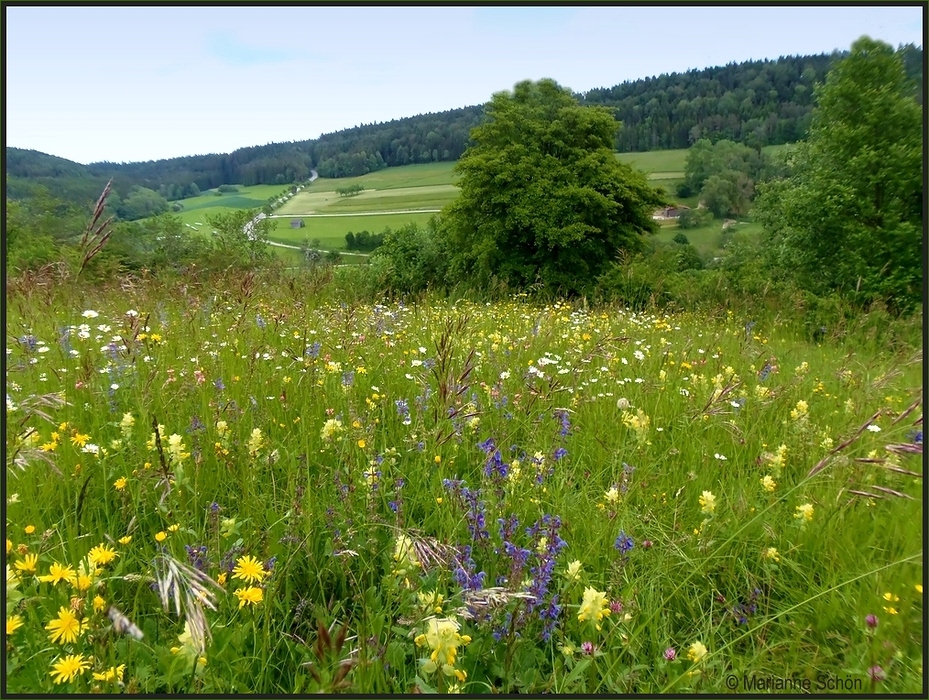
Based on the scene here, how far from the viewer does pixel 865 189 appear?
46.4ft

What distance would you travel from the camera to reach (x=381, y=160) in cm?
5784

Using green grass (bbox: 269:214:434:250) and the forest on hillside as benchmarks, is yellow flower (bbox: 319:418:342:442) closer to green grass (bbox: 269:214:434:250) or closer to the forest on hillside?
the forest on hillside

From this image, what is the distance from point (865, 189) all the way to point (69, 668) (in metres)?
18.2

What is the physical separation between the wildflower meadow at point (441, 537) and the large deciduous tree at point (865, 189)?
12.9 m

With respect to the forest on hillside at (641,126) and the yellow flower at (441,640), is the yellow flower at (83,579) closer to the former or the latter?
the yellow flower at (441,640)

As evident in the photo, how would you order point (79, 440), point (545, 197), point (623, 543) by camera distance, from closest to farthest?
point (623, 543) → point (79, 440) → point (545, 197)

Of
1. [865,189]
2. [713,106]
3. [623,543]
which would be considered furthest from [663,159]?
[623,543]

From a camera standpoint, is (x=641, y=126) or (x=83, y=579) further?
(x=641, y=126)

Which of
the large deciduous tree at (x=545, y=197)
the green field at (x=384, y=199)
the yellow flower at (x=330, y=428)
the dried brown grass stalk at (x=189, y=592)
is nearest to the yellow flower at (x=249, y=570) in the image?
the dried brown grass stalk at (x=189, y=592)

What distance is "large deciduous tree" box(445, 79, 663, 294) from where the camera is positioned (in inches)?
1012

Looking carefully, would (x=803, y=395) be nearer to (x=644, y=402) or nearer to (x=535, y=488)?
(x=644, y=402)

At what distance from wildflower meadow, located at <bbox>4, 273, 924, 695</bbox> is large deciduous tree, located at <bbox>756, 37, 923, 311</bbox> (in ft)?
42.4

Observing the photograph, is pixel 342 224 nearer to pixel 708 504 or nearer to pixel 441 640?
pixel 708 504

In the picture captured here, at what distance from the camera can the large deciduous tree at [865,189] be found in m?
13.2
